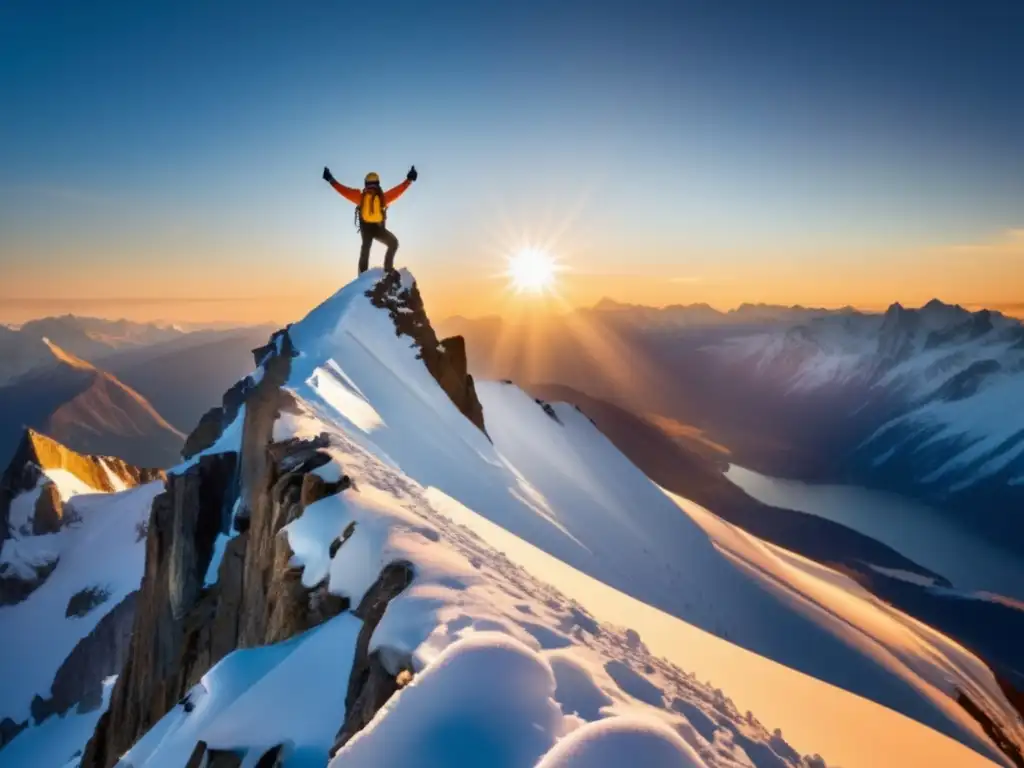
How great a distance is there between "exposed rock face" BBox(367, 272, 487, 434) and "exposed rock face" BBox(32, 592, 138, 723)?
152 feet

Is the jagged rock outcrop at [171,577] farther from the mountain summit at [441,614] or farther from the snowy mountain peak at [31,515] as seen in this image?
the snowy mountain peak at [31,515]

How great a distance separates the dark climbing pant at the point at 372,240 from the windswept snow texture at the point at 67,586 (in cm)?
4590

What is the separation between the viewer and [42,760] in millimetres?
47281

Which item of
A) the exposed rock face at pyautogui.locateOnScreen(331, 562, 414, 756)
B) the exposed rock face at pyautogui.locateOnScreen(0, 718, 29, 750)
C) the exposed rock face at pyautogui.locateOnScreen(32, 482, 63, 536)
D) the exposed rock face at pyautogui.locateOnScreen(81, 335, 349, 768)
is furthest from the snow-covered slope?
the exposed rock face at pyautogui.locateOnScreen(331, 562, 414, 756)

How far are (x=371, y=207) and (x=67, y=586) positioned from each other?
71364 mm

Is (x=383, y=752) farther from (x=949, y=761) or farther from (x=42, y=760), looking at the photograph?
(x=42, y=760)

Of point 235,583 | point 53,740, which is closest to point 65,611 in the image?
point 53,740

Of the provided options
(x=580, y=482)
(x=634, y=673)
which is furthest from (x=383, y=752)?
(x=580, y=482)

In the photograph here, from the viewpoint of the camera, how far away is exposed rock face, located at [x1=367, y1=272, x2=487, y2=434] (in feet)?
85.8

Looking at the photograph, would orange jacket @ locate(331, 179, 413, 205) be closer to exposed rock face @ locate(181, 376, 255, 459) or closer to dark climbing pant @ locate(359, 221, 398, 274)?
dark climbing pant @ locate(359, 221, 398, 274)

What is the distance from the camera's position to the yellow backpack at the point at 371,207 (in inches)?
798

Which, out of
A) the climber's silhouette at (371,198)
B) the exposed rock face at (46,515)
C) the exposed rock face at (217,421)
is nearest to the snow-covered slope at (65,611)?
Answer: the exposed rock face at (46,515)

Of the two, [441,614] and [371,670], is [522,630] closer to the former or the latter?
[441,614]

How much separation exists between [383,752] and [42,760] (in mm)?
64711
